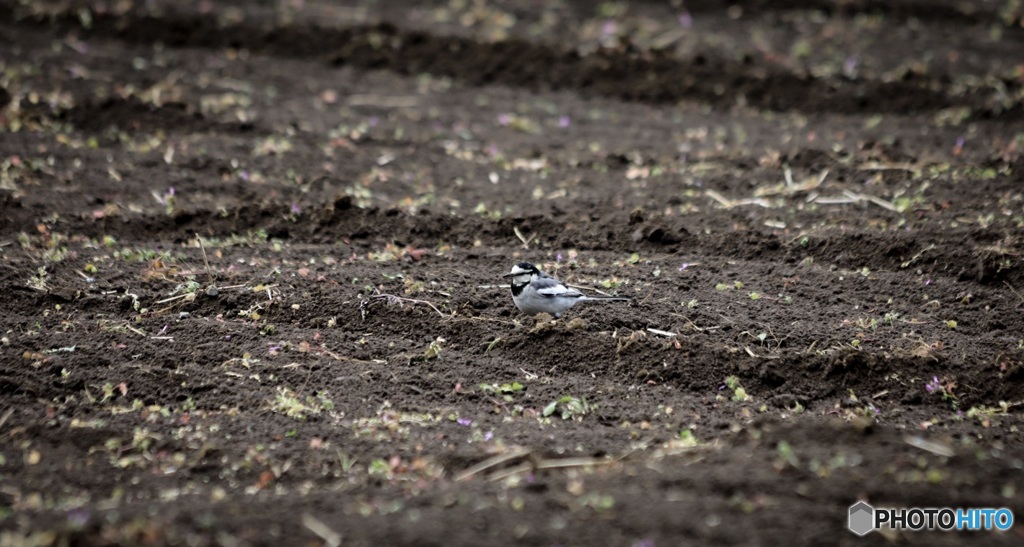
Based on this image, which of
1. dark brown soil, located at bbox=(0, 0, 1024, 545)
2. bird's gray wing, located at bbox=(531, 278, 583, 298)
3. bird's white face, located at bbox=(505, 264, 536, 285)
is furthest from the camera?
bird's white face, located at bbox=(505, 264, 536, 285)

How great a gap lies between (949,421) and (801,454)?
139cm

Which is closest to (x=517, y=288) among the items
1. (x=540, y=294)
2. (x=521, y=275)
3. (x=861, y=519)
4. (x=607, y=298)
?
(x=521, y=275)

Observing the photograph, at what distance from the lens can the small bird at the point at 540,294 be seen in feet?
18.9

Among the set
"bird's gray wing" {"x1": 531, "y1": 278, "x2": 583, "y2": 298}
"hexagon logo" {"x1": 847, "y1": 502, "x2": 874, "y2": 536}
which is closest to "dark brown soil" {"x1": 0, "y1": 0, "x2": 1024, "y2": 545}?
"hexagon logo" {"x1": 847, "y1": 502, "x2": 874, "y2": 536}

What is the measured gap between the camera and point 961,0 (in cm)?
1160

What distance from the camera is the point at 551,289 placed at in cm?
576

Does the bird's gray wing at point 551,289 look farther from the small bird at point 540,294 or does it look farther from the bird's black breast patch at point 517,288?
the bird's black breast patch at point 517,288

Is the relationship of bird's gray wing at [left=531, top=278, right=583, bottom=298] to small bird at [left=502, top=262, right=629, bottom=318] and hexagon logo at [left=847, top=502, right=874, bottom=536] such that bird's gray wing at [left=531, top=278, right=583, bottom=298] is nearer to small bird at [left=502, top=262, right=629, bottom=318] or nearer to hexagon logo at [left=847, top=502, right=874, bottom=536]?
small bird at [left=502, top=262, right=629, bottom=318]

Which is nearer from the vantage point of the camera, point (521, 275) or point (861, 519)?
point (861, 519)

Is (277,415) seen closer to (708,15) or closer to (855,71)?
(855,71)

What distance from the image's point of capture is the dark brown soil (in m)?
4.06

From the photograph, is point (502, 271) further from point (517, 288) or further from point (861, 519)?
point (861, 519)

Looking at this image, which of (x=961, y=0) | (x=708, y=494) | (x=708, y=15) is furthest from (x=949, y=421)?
(x=961, y=0)

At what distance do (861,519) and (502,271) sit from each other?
3.43 meters
